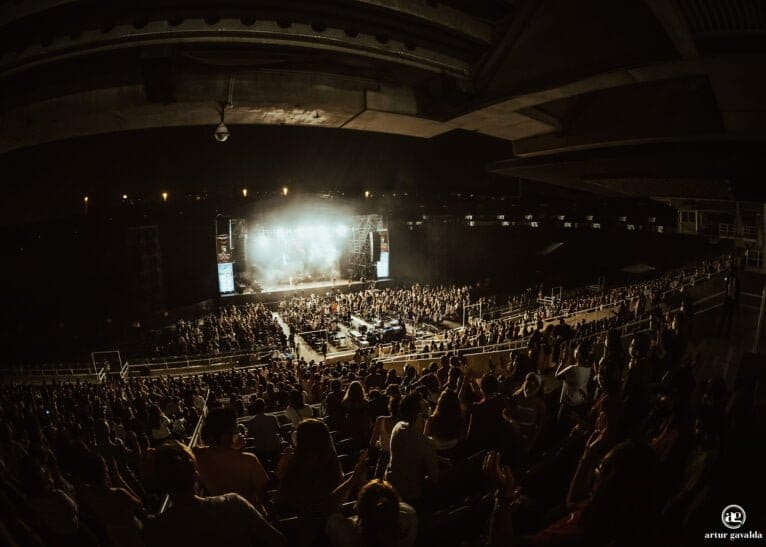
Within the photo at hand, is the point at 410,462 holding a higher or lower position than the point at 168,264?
lower

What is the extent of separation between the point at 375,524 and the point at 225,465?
1215 mm

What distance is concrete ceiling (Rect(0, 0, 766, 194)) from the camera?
2.66 metres

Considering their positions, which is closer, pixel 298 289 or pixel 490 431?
pixel 490 431

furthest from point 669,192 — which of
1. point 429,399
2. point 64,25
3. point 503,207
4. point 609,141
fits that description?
point 503,207

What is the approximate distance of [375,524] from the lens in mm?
1565

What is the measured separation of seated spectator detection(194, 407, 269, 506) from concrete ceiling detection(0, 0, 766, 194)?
2.63 metres

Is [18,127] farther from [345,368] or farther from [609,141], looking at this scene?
[345,368]

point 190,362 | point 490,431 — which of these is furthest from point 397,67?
point 190,362

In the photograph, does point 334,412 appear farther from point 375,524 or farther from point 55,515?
point 375,524

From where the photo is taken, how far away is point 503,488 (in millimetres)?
2248

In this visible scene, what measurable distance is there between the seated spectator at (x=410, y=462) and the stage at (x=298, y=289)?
24.6 metres

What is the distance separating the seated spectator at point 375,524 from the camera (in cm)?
156

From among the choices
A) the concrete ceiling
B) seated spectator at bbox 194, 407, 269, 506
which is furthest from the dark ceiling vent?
seated spectator at bbox 194, 407, 269, 506

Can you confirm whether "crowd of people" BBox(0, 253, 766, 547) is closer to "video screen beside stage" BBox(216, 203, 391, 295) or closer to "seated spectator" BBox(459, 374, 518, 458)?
"seated spectator" BBox(459, 374, 518, 458)
